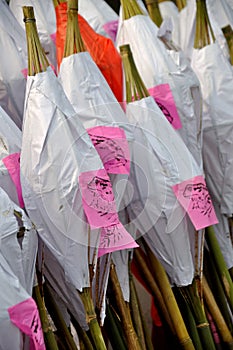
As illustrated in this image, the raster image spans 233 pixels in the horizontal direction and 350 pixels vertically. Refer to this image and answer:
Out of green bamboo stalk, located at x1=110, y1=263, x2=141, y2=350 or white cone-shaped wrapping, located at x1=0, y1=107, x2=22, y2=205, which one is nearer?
white cone-shaped wrapping, located at x1=0, y1=107, x2=22, y2=205

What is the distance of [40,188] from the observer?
1466mm

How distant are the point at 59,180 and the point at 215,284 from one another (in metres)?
0.72

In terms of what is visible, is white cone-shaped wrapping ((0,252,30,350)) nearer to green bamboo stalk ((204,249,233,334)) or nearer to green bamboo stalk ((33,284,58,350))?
green bamboo stalk ((33,284,58,350))

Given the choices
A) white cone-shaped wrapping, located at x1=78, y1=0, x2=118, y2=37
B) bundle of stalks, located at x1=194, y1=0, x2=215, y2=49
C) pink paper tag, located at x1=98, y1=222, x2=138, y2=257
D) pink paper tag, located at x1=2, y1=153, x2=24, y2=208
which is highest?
white cone-shaped wrapping, located at x1=78, y1=0, x2=118, y2=37

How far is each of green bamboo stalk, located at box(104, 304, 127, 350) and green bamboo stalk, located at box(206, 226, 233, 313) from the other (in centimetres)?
38

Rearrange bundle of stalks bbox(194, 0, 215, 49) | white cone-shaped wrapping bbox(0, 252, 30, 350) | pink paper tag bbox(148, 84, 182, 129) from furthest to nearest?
bundle of stalks bbox(194, 0, 215, 49) → pink paper tag bbox(148, 84, 182, 129) → white cone-shaped wrapping bbox(0, 252, 30, 350)

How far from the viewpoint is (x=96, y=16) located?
2.14 m

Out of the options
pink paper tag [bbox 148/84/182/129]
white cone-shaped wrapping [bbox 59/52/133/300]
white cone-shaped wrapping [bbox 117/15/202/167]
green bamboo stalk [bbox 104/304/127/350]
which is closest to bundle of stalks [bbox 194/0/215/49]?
white cone-shaped wrapping [bbox 117/15/202/167]

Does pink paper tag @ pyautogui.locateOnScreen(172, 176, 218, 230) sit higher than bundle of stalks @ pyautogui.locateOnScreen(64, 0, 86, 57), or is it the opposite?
bundle of stalks @ pyautogui.locateOnScreen(64, 0, 86, 57)

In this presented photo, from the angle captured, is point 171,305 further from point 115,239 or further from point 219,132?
point 219,132

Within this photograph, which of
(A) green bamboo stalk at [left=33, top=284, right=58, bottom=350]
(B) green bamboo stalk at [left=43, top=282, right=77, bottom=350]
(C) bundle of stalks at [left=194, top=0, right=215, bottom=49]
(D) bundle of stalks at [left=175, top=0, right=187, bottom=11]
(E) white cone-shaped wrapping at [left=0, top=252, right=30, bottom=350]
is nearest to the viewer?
(E) white cone-shaped wrapping at [left=0, top=252, right=30, bottom=350]

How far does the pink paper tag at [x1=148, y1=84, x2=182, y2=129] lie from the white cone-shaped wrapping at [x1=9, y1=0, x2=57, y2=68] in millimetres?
292

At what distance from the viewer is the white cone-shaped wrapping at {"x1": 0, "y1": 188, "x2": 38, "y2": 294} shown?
1.32 m

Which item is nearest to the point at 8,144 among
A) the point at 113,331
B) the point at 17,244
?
the point at 17,244
